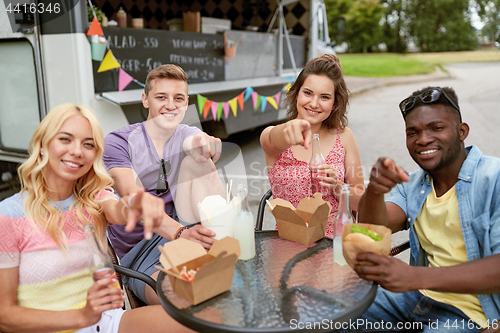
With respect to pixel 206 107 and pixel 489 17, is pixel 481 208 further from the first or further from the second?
pixel 489 17

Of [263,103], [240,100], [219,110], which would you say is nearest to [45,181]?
[219,110]

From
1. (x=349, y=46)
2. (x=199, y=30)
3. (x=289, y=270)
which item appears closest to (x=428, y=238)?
(x=289, y=270)

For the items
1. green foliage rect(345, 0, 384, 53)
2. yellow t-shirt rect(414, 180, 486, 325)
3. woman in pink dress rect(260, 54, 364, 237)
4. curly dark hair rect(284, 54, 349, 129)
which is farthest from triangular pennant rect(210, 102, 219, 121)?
green foliage rect(345, 0, 384, 53)

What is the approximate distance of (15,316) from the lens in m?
1.37

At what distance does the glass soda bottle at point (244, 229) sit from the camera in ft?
5.31

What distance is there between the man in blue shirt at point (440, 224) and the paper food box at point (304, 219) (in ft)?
0.57

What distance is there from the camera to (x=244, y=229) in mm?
1618

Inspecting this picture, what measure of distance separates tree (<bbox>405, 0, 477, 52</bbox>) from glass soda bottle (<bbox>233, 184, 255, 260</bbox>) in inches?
1289

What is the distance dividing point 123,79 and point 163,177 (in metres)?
2.01

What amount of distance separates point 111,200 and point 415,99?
129cm

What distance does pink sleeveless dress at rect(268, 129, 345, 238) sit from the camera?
7.63ft

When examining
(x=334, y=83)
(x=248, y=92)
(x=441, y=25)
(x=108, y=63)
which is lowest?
(x=248, y=92)

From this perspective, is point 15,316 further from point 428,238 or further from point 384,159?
point 428,238

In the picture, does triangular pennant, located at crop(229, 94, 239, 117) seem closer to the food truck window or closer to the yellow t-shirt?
the food truck window
